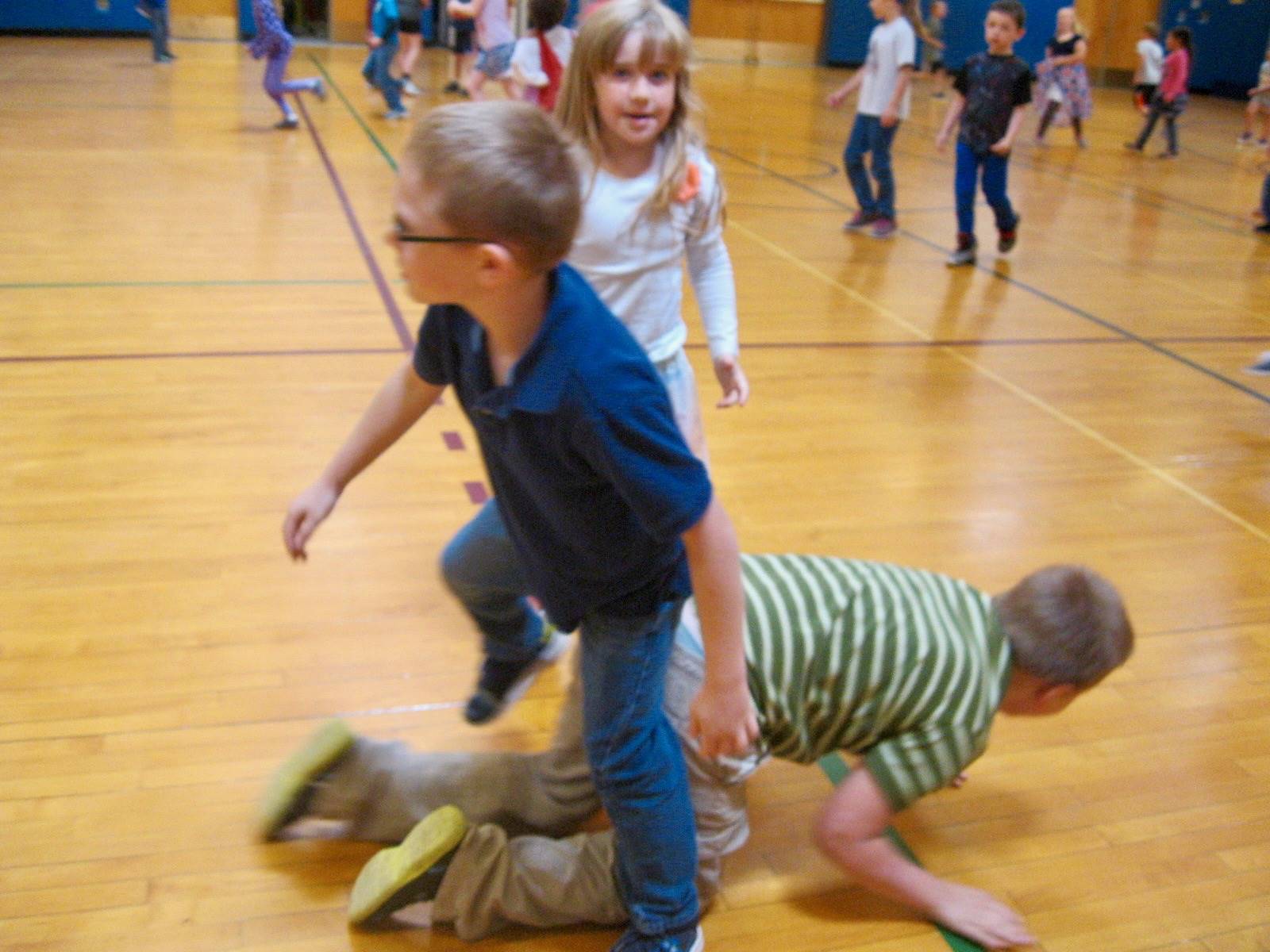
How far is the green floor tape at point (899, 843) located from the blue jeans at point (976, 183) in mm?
4146

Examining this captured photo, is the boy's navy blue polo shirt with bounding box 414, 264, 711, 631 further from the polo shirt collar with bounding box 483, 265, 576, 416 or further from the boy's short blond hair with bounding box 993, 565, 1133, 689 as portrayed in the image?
the boy's short blond hair with bounding box 993, 565, 1133, 689

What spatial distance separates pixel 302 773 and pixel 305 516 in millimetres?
408

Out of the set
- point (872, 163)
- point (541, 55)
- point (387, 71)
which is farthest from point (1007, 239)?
point (387, 71)

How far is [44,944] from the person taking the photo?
1.58m

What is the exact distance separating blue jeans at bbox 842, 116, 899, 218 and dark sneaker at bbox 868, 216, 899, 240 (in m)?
0.03

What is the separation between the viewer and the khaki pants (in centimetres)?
164

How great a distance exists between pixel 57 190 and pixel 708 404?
4.11 meters

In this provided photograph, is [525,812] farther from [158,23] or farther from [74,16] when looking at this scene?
[74,16]

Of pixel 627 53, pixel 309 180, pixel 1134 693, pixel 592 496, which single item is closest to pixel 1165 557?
pixel 1134 693

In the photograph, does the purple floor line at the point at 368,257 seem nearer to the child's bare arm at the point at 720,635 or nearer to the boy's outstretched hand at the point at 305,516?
the boy's outstretched hand at the point at 305,516

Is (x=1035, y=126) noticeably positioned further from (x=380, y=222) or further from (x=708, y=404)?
(x=708, y=404)

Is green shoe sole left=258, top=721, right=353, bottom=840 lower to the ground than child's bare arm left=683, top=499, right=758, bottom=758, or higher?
lower

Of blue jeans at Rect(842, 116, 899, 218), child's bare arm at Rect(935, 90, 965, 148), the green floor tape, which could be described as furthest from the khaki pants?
blue jeans at Rect(842, 116, 899, 218)

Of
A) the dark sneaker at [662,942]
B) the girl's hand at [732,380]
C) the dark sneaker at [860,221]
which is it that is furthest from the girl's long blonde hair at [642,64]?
the dark sneaker at [860,221]
